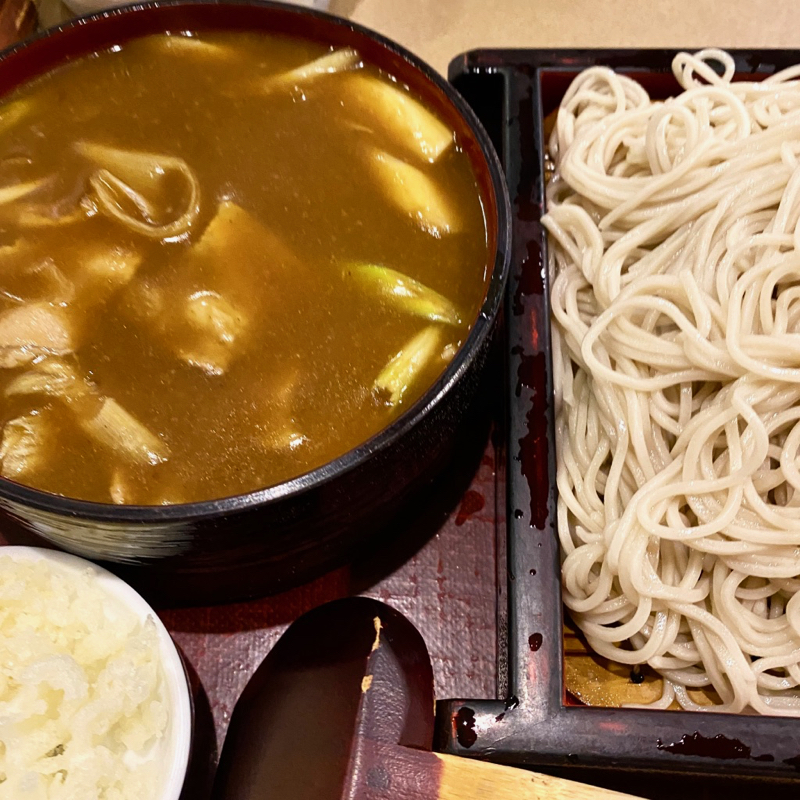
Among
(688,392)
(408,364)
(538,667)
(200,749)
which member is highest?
(408,364)

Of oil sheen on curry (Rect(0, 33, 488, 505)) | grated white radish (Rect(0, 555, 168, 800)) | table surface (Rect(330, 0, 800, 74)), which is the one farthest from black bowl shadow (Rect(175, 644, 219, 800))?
table surface (Rect(330, 0, 800, 74))

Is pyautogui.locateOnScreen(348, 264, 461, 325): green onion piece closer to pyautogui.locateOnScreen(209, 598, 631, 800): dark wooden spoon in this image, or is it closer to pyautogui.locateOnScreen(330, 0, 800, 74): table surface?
pyautogui.locateOnScreen(209, 598, 631, 800): dark wooden spoon

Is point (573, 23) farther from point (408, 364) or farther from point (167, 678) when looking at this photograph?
point (167, 678)

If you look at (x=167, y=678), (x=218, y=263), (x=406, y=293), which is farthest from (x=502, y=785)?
(x=218, y=263)

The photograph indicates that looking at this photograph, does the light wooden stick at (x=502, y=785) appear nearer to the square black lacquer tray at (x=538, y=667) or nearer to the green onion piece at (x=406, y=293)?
the square black lacquer tray at (x=538, y=667)

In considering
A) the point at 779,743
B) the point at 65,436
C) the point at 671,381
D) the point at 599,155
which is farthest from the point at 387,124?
the point at 779,743

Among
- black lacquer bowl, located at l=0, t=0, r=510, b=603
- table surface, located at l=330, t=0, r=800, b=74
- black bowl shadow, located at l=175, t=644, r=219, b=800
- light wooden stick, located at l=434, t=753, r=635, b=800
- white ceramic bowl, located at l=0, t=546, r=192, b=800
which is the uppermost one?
table surface, located at l=330, t=0, r=800, b=74

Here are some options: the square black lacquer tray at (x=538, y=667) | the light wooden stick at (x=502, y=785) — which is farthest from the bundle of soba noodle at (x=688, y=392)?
the light wooden stick at (x=502, y=785)

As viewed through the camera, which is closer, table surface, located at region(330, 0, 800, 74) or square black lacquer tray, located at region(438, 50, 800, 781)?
square black lacquer tray, located at region(438, 50, 800, 781)
